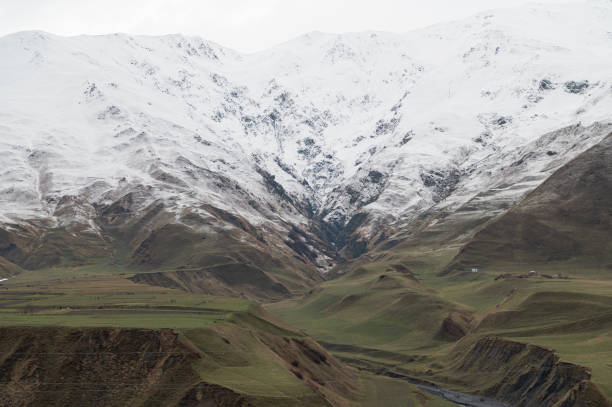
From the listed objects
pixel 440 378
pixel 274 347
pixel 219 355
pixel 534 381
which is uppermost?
pixel 219 355

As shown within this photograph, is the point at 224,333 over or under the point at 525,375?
over

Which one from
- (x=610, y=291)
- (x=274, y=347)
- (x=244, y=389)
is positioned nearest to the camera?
(x=244, y=389)

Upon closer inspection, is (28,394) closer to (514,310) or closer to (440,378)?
(440,378)

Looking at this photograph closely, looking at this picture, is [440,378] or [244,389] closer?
[244,389]

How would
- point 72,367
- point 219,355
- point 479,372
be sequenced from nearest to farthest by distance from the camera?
point 72,367 → point 219,355 → point 479,372

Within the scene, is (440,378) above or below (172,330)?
below

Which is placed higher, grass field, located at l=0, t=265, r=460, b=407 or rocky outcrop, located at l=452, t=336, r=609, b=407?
grass field, located at l=0, t=265, r=460, b=407

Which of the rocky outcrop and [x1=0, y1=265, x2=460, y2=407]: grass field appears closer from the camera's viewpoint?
[x1=0, y1=265, x2=460, y2=407]: grass field

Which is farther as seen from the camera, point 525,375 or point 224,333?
point 525,375

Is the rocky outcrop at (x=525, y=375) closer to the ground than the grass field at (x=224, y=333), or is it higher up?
closer to the ground

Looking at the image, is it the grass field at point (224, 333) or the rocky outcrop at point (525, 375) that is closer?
the grass field at point (224, 333)

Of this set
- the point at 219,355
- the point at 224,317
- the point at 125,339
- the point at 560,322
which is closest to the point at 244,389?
the point at 219,355
